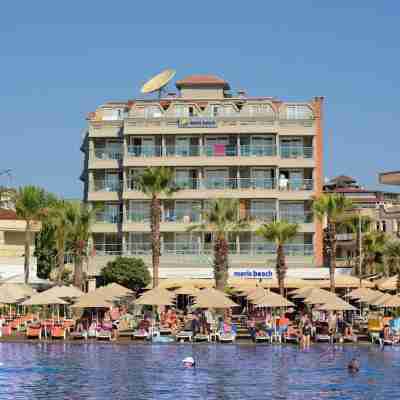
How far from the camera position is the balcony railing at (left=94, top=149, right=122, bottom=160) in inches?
3501

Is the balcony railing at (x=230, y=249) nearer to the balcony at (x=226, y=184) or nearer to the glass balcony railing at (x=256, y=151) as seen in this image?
the balcony at (x=226, y=184)

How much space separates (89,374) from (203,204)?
1897 inches

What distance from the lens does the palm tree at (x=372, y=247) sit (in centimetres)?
8831

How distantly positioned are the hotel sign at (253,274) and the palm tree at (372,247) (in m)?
9.86

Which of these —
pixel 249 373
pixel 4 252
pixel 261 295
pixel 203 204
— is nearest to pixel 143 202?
pixel 203 204

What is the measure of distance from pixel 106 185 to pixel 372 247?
24.2 m

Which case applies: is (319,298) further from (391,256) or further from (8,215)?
(8,215)

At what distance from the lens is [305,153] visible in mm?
87938

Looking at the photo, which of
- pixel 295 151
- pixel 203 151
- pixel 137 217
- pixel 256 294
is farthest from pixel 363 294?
pixel 137 217

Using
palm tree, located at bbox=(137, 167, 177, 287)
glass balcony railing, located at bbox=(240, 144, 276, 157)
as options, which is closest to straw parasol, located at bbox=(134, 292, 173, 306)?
palm tree, located at bbox=(137, 167, 177, 287)

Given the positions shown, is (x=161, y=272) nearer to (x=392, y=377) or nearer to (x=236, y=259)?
(x=236, y=259)

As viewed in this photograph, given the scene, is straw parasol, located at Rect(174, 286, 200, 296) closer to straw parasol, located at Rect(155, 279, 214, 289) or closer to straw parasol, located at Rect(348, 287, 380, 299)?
straw parasol, located at Rect(155, 279, 214, 289)

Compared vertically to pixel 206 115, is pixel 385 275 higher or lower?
lower

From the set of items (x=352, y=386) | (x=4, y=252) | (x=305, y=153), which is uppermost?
(x=305, y=153)
